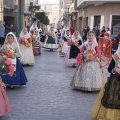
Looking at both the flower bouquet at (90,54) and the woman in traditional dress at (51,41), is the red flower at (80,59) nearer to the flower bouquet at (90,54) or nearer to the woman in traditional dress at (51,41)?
the flower bouquet at (90,54)

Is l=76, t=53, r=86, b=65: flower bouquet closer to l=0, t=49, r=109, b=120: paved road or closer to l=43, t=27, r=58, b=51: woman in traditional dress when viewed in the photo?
l=0, t=49, r=109, b=120: paved road

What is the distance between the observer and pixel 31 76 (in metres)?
9.74

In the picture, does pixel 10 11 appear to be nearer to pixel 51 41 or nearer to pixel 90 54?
pixel 51 41

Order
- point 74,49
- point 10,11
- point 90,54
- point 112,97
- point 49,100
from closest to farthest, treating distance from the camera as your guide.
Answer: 1. point 112,97
2. point 49,100
3. point 90,54
4. point 74,49
5. point 10,11

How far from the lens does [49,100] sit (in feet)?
22.4

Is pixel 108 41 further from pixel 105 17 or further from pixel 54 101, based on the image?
pixel 105 17

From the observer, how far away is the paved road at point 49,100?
5.74m

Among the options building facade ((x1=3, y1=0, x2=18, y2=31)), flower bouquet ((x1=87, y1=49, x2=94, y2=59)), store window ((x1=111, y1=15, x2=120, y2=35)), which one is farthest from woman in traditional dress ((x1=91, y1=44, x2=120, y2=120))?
building facade ((x1=3, y1=0, x2=18, y2=31))

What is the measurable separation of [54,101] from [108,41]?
8684 millimetres

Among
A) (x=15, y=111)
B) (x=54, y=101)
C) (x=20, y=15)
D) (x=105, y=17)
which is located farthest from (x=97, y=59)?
(x=105, y=17)

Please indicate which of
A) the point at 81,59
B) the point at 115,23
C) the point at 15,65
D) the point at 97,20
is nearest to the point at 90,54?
Answer: the point at 81,59

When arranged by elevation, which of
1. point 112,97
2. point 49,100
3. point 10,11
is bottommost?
point 49,100

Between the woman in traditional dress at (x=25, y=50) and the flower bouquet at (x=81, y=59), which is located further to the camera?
the woman in traditional dress at (x=25, y=50)

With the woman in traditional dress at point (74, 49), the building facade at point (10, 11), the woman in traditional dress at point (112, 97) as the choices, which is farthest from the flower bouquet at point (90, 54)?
the building facade at point (10, 11)
